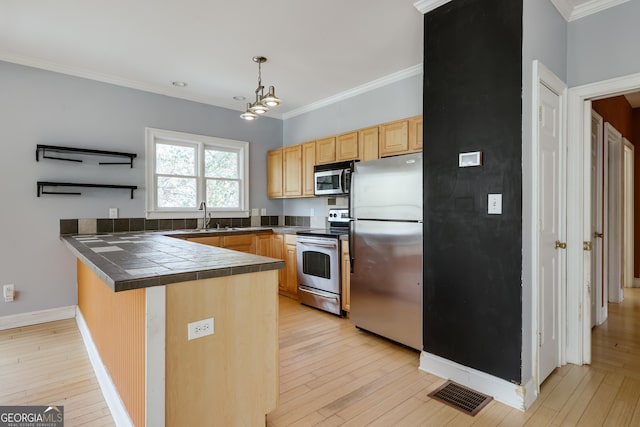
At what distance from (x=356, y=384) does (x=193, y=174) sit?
354 cm

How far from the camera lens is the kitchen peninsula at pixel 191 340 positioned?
1.44 m

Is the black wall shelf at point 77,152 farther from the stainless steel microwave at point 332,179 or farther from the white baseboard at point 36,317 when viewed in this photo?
the stainless steel microwave at point 332,179

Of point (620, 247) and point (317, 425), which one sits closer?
point (317, 425)

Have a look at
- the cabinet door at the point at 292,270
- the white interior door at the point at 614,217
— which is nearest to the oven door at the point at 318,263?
the cabinet door at the point at 292,270

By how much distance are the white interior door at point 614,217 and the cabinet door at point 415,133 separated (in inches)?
95.8

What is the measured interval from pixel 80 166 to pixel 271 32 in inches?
104

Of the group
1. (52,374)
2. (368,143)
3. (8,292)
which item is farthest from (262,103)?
(8,292)

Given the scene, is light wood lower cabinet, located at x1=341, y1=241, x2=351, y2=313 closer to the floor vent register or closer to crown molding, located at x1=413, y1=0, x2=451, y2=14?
the floor vent register

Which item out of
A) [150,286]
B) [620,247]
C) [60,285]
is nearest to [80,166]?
[60,285]

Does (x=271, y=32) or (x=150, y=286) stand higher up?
(x=271, y=32)

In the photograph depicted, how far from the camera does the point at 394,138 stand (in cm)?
362

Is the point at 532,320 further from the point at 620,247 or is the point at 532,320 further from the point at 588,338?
the point at 620,247

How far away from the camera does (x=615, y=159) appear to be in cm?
411

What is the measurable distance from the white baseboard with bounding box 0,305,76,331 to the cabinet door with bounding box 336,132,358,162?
3542mm
